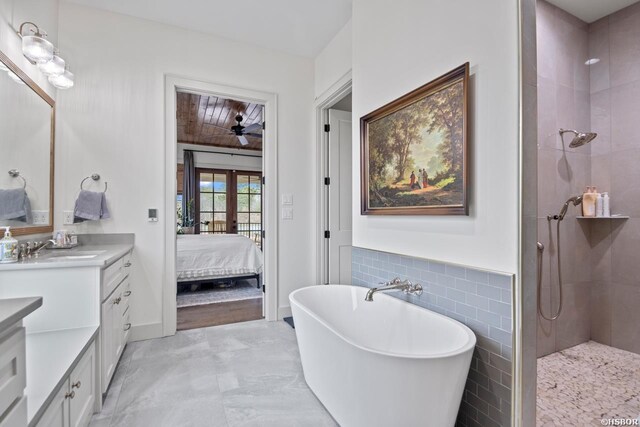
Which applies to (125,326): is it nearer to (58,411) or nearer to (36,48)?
(58,411)

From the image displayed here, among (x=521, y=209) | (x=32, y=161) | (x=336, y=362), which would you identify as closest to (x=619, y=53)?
(x=521, y=209)

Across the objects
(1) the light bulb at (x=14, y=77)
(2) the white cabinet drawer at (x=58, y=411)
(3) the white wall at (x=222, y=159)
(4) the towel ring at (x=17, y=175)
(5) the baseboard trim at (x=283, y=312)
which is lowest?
(5) the baseboard trim at (x=283, y=312)

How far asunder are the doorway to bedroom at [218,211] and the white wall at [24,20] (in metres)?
1.07

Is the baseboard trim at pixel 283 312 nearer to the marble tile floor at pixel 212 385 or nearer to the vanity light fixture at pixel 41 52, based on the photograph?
Result: the marble tile floor at pixel 212 385

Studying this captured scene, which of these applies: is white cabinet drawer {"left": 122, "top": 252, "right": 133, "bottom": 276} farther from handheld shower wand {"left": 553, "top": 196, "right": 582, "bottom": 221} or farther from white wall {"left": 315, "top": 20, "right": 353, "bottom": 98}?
handheld shower wand {"left": 553, "top": 196, "right": 582, "bottom": 221}

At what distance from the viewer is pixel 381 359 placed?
4.17 feet

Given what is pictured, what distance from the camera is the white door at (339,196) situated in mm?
3549

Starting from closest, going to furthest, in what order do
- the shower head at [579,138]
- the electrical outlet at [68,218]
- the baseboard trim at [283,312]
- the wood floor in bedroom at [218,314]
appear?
the shower head at [579,138], the electrical outlet at [68,218], the wood floor in bedroom at [218,314], the baseboard trim at [283,312]

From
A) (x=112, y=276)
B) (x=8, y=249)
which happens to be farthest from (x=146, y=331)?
(x=8, y=249)

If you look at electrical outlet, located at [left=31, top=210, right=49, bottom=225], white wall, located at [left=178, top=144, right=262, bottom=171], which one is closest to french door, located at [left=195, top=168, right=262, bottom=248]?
white wall, located at [left=178, top=144, right=262, bottom=171]

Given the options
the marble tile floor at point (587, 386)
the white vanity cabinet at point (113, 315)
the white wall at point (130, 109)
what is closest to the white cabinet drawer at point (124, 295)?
the white vanity cabinet at point (113, 315)

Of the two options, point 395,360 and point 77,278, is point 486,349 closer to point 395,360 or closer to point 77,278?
point 395,360

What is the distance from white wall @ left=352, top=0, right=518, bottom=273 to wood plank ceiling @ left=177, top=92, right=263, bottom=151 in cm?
245

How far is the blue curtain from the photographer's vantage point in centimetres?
684
